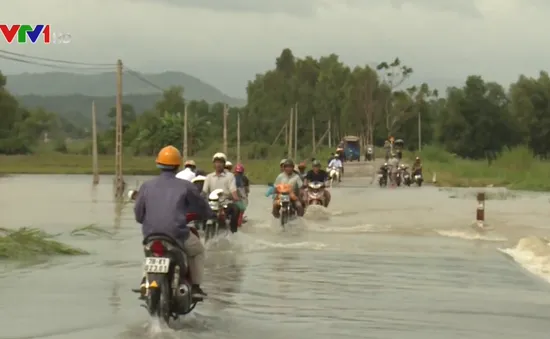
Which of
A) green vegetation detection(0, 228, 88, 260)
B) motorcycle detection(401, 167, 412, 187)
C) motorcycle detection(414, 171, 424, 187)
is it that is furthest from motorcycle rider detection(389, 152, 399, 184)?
green vegetation detection(0, 228, 88, 260)

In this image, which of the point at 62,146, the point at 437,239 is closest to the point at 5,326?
the point at 437,239

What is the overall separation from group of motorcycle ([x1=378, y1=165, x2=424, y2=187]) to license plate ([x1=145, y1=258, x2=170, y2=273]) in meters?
42.3

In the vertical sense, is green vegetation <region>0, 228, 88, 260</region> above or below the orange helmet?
below

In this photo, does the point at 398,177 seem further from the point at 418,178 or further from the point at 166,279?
the point at 166,279

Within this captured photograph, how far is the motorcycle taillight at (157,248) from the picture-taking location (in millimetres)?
9328

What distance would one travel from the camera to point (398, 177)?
51438 mm

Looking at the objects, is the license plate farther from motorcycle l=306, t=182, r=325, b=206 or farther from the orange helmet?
motorcycle l=306, t=182, r=325, b=206

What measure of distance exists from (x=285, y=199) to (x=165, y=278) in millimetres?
12052

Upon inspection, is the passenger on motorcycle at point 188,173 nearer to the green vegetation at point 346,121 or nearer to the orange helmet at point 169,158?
the orange helmet at point 169,158

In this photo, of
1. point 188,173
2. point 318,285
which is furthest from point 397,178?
point 318,285

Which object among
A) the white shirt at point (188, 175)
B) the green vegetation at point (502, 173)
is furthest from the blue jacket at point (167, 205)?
the green vegetation at point (502, 173)

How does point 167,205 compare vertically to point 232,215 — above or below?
above

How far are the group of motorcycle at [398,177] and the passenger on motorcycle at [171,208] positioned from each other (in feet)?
136

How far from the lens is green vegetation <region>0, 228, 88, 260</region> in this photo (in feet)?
55.3
